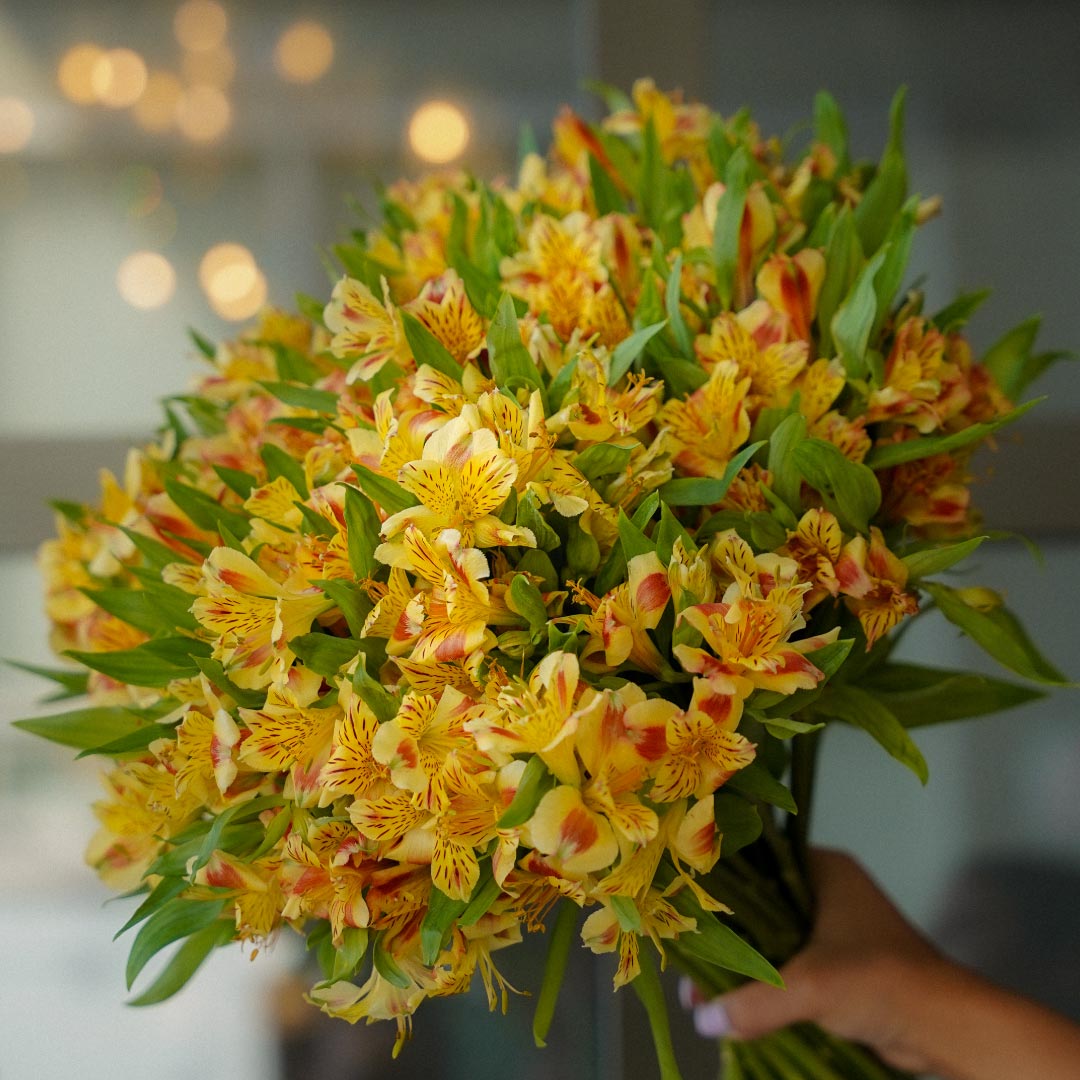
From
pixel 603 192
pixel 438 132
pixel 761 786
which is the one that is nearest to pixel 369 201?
pixel 438 132

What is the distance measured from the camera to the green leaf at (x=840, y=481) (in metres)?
0.54

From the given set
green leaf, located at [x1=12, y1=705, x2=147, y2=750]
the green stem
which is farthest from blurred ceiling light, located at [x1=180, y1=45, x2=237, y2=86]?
the green stem

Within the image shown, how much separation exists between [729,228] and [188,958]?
540 mm

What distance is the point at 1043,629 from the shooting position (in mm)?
1118

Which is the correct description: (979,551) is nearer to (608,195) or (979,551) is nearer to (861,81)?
(861,81)

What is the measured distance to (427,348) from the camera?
56 cm

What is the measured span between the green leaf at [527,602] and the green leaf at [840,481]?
0.52 ft

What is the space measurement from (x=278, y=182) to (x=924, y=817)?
36.8 inches

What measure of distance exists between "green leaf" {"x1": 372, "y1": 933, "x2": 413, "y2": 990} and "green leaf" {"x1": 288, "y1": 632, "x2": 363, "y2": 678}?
13cm

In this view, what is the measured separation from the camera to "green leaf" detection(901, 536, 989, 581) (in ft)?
1.78

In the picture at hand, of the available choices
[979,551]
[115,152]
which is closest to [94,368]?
[115,152]

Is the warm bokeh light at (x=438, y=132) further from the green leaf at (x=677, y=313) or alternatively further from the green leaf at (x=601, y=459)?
the green leaf at (x=601, y=459)

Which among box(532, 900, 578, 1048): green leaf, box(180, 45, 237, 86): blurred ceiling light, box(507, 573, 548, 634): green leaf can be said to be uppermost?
box(180, 45, 237, 86): blurred ceiling light

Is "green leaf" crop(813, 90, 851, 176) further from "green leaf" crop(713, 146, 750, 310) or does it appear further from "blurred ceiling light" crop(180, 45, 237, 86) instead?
"blurred ceiling light" crop(180, 45, 237, 86)
